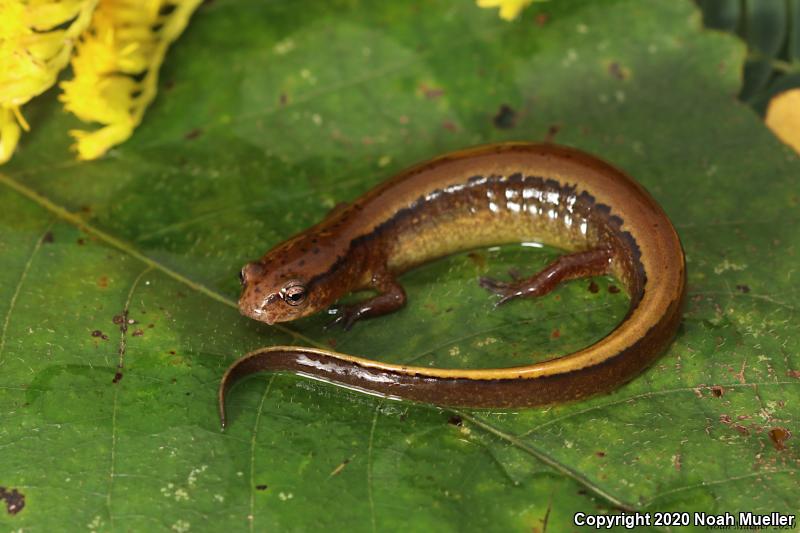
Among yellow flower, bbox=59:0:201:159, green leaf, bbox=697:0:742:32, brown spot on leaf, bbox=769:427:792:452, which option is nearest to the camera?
brown spot on leaf, bbox=769:427:792:452

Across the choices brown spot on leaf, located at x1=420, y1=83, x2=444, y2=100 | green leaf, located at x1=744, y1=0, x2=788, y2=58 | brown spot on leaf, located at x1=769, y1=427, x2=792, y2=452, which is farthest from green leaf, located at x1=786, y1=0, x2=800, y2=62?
brown spot on leaf, located at x1=769, y1=427, x2=792, y2=452

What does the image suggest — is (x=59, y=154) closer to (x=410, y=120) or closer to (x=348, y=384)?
(x=410, y=120)

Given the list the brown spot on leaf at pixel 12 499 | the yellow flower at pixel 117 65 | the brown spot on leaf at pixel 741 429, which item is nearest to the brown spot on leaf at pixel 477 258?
the brown spot on leaf at pixel 741 429

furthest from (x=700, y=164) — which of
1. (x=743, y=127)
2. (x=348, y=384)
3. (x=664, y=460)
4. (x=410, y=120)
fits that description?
(x=348, y=384)

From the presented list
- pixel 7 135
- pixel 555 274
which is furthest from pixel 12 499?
pixel 555 274

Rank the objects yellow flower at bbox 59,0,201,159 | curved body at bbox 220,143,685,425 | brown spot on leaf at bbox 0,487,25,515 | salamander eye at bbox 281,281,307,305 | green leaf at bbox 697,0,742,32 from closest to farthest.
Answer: brown spot on leaf at bbox 0,487,25,515 → curved body at bbox 220,143,685,425 → salamander eye at bbox 281,281,307,305 → yellow flower at bbox 59,0,201,159 → green leaf at bbox 697,0,742,32

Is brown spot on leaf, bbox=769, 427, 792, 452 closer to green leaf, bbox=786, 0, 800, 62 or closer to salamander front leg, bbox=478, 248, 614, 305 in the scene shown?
salamander front leg, bbox=478, 248, 614, 305
